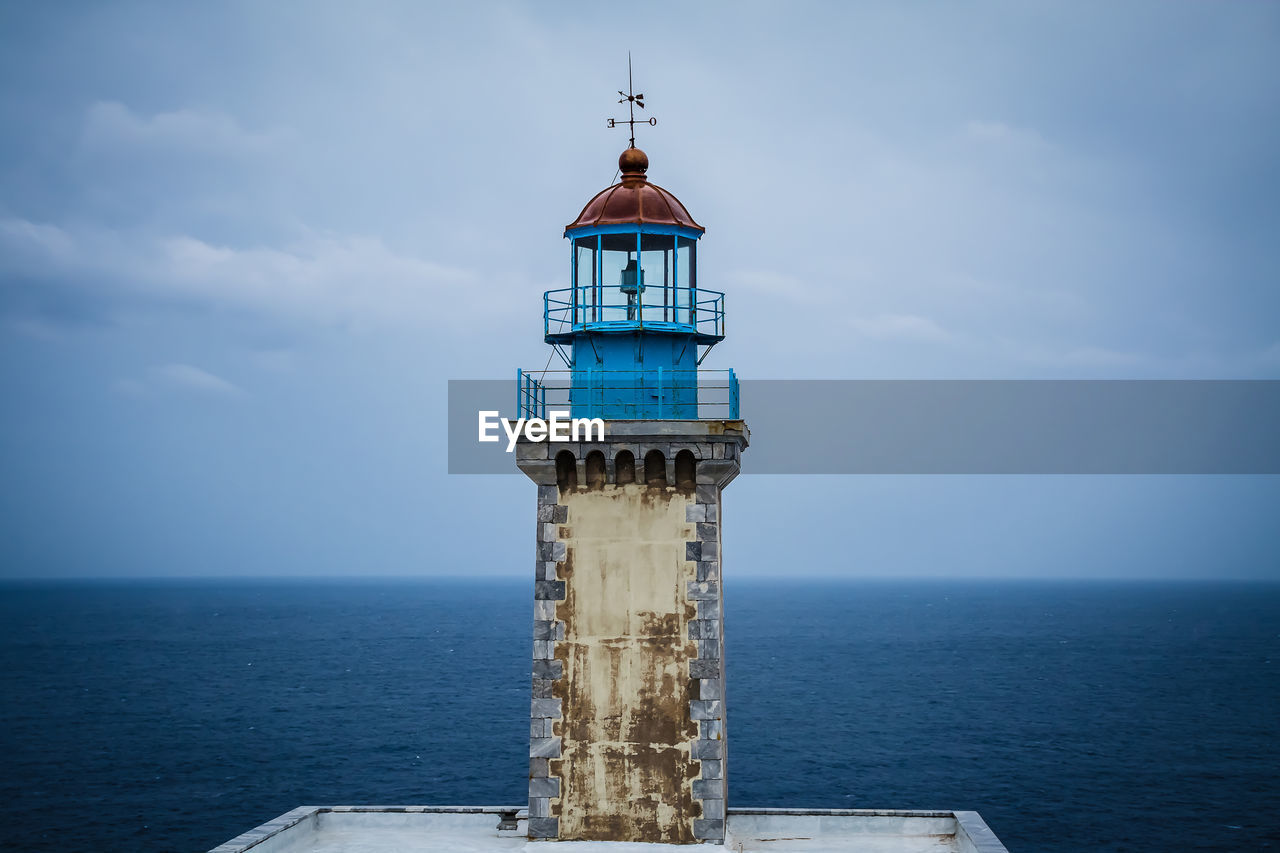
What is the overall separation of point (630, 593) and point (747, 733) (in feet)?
145

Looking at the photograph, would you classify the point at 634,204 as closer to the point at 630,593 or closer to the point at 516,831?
the point at 630,593

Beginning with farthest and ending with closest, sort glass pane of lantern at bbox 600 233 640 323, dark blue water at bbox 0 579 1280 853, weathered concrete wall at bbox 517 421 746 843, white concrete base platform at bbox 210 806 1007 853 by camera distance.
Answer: dark blue water at bbox 0 579 1280 853 < white concrete base platform at bbox 210 806 1007 853 < glass pane of lantern at bbox 600 233 640 323 < weathered concrete wall at bbox 517 421 746 843

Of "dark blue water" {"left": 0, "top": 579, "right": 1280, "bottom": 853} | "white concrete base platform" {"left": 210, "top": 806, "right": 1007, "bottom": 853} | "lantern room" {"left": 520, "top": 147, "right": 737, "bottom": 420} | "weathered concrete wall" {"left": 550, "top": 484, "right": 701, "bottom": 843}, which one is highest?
"lantern room" {"left": 520, "top": 147, "right": 737, "bottom": 420}

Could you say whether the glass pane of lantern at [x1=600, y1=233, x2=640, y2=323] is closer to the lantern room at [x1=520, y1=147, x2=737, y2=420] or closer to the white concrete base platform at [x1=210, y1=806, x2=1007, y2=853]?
the lantern room at [x1=520, y1=147, x2=737, y2=420]

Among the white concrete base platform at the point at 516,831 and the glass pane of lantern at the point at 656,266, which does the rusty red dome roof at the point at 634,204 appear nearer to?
the glass pane of lantern at the point at 656,266

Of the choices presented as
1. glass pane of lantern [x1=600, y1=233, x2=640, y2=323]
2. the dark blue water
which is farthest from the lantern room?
the dark blue water

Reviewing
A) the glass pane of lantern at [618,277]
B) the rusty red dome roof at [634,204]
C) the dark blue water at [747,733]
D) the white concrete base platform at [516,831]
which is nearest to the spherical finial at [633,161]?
the rusty red dome roof at [634,204]

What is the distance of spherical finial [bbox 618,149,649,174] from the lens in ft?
65.3

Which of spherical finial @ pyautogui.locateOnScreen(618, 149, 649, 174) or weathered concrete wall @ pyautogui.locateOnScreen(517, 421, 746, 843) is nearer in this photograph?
weathered concrete wall @ pyautogui.locateOnScreen(517, 421, 746, 843)

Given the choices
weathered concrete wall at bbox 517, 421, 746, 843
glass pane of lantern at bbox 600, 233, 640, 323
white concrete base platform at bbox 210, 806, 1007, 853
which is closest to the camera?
weathered concrete wall at bbox 517, 421, 746, 843

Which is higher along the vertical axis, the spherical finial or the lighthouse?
the spherical finial

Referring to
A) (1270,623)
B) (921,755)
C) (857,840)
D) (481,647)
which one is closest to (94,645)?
(481,647)

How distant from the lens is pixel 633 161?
19.9 meters

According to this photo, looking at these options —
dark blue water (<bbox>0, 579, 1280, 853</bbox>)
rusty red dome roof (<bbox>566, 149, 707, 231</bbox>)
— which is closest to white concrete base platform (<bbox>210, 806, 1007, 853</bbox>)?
rusty red dome roof (<bbox>566, 149, 707, 231</bbox>)
